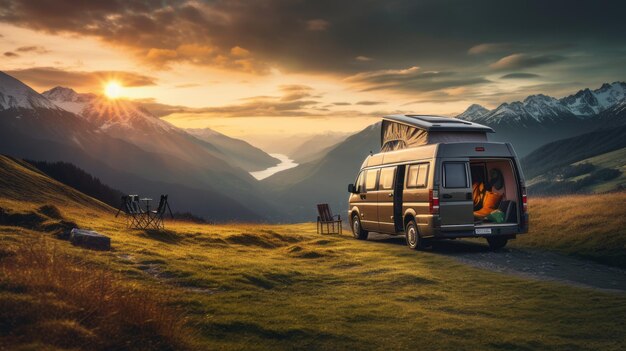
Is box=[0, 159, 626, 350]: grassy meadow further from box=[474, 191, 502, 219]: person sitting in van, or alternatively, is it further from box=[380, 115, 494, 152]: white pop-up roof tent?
box=[380, 115, 494, 152]: white pop-up roof tent

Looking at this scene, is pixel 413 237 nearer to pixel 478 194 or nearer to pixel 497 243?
pixel 497 243

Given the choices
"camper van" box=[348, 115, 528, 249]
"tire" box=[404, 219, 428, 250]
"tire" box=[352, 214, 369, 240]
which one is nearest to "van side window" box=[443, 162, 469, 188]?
"camper van" box=[348, 115, 528, 249]

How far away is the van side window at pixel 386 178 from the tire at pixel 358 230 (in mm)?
3194

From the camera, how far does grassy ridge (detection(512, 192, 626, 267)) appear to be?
61.3ft

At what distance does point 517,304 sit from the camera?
11.6 meters

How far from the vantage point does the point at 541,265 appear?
1680 centimetres

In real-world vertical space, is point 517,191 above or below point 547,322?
above

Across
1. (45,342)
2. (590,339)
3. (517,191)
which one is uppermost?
(517,191)

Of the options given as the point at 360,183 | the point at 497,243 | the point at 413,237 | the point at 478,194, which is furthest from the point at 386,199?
the point at 497,243

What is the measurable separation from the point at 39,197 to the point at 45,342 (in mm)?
23246

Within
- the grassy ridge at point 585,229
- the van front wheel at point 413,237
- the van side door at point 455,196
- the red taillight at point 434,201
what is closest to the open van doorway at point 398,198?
the van front wheel at point 413,237

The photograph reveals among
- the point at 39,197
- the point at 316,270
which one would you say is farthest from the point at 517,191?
the point at 39,197

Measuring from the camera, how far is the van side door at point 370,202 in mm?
23163

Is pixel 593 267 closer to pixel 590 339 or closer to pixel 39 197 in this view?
pixel 590 339
